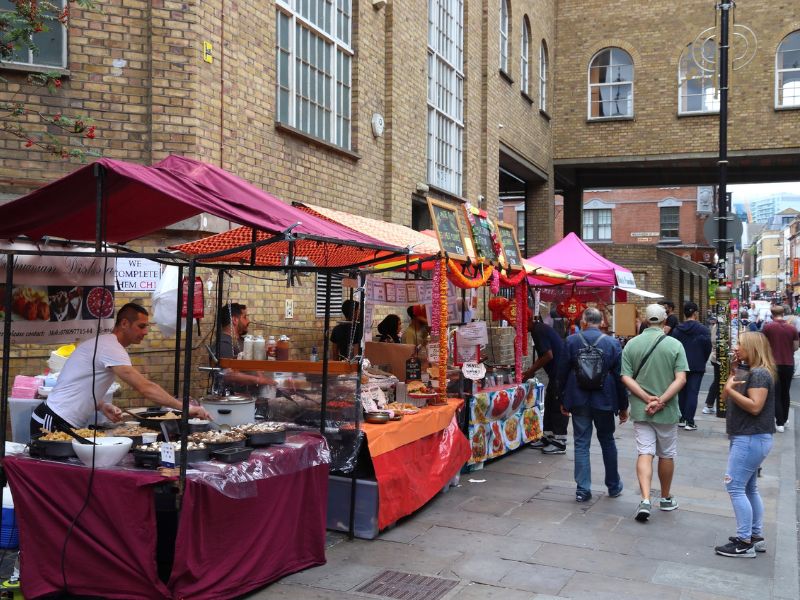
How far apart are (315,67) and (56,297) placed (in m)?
6.37

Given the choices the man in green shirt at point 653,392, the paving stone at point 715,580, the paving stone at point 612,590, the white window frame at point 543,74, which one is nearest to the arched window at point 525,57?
the white window frame at point 543,74

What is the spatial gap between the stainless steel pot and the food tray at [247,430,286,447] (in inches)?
21.6

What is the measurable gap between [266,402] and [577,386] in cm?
294

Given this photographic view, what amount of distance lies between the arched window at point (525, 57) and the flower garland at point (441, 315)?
14.0 meters

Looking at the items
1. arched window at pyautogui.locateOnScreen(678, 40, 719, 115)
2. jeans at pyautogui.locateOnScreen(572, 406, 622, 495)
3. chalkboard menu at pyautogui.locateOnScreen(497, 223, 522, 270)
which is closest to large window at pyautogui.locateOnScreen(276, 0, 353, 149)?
chalkboard menu at pyautogui.locateOnScreen(497, 223, 522, 270)

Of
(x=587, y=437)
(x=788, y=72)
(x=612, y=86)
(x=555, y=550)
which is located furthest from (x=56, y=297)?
(x=788, y=72)

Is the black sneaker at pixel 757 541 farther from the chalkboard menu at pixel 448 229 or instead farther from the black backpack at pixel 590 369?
the chalkboard menu at pixel 448 229

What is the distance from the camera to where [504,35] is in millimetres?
19828

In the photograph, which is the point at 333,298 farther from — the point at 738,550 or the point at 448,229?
the point at 738,550

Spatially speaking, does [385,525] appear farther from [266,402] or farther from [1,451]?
[1,451]

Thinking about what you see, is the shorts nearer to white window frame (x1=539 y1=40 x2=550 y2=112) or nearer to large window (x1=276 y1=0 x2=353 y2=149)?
large window (x1=276 y1=0 x2=353 y2=149)

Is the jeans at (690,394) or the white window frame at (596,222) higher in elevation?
the white window frame at (596,222)

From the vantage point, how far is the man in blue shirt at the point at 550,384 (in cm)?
1030

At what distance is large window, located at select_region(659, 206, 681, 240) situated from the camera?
48562 mm
